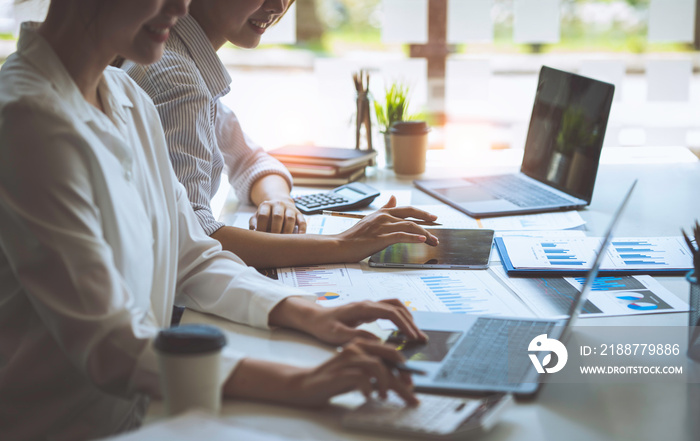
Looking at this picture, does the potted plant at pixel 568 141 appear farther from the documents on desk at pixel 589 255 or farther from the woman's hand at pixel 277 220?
the woman's hand at pixel 277 220

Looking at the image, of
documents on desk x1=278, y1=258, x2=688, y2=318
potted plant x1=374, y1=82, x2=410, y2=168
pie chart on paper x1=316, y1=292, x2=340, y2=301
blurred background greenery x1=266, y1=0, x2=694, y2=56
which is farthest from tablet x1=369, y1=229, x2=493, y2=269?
blurred background greenery x1=266, y1=0, x2=694, y2=56

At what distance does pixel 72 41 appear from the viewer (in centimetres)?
94

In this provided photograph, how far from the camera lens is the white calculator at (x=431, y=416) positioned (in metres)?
0.77

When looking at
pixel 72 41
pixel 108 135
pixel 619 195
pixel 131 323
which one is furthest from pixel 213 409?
pixel 619 195

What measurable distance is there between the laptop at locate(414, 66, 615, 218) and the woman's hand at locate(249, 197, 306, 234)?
0.44 metres

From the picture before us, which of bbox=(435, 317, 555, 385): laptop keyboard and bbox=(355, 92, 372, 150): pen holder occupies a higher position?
bbox=(355, 92, 372, 150): pen holder

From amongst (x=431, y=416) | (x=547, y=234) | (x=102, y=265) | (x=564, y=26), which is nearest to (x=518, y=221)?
(x=547, y=234)

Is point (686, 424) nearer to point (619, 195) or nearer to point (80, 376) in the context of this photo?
point (80, 376)

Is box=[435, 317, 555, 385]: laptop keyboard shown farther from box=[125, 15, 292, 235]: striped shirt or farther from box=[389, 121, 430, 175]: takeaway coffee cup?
box=[389, 121, 430, 175]: takeaway coffee cup

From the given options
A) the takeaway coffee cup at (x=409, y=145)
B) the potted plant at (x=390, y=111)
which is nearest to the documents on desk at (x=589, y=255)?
the takeaway coffee cup at (x=409, y=145)

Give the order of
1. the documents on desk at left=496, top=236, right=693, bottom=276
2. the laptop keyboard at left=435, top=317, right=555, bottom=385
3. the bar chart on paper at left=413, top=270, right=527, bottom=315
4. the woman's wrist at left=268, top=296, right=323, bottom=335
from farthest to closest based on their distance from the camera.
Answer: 1. the documents on desk at left=496, top=236, right=693, bottom=276
2. the bar chart on paper at left=413, top=270, right=527, bottom=315
3. the woman's wrist at left=268, top=296, right=323, bottom=335
4. the laptop keyboard at left=435, top=317, right=555, bottom=385

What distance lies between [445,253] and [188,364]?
0.80 meters

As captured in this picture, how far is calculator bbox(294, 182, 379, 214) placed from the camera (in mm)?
1811

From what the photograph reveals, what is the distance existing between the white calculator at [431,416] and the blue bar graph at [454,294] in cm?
31
